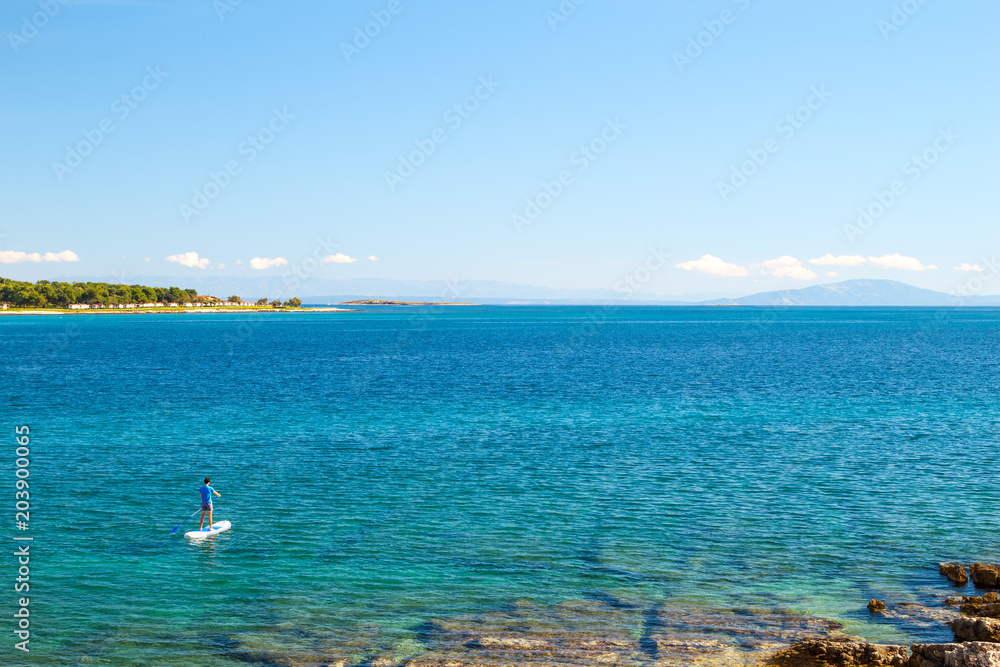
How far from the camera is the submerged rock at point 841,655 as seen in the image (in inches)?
717

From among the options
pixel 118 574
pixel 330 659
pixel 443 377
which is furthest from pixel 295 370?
pixel 330 659

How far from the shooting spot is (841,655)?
18.5 metres

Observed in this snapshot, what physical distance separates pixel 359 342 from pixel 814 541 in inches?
5997

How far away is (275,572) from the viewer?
84.4 feet

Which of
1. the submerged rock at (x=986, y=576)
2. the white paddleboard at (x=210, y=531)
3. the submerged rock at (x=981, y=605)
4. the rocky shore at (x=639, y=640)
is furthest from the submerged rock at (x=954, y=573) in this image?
the white paddleboard at (x=210, y=531)

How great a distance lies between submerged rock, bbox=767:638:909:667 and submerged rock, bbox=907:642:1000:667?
1.65 feet

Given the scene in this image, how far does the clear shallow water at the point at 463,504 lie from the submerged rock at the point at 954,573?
600mm

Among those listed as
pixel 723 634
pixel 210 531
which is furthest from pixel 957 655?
pixel 210 531

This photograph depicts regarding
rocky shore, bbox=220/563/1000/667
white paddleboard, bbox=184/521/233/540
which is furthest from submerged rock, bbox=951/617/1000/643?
white paddleboard, bbox=184/521/233/540

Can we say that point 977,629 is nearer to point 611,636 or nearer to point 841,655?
point 841,655

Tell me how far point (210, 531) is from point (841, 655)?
22.7 m

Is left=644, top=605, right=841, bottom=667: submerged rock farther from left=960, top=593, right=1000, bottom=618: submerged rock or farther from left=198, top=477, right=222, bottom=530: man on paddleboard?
left=198, top=477, right=222, bottom=530: man on paddleboard

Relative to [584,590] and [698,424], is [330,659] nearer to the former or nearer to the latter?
[584,590]

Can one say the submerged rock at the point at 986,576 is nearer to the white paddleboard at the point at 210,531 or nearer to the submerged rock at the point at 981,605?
the submerged rock at the point at 981,605
